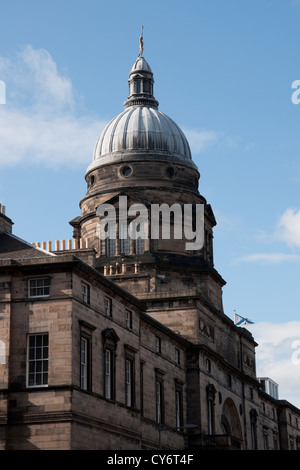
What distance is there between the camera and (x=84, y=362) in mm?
48188

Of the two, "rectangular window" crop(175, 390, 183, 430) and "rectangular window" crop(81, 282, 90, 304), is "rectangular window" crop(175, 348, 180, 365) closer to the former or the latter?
"rectangular window" crop(175, 390, 183, 430)

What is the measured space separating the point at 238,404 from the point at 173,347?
15363 mm

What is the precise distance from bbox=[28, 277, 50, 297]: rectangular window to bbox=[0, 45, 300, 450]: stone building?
50mm

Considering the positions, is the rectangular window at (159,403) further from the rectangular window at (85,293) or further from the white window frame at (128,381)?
the rectangular window at (85,293)

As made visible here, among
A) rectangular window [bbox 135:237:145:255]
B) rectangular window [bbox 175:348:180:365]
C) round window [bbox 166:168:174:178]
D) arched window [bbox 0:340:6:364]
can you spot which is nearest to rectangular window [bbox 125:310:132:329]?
rectangular window [bbox 175:348:180:365]

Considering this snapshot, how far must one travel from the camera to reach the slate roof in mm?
50094

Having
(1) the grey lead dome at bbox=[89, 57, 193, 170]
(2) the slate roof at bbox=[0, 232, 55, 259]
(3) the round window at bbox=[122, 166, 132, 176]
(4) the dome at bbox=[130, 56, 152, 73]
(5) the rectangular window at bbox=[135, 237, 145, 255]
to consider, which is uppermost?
(4) the dome at bbox=[130, 56, 152, 73]

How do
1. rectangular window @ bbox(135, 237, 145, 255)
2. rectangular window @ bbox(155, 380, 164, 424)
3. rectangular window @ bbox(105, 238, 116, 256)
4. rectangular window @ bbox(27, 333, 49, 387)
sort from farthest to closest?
rectangular window @ bbox(105, 238, 116, 256) → rectangular window @ bbox(135, 237, 145, 255) → rectangular window @ bbox(155, 380, 164, 424) → rectangular window @ bbox(27, 333, 49, 387)

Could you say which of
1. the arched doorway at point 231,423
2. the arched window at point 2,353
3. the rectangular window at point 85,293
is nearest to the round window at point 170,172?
the arched doorway at point 231,423

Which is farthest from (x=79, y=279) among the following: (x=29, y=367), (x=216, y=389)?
(x=216, y=389)

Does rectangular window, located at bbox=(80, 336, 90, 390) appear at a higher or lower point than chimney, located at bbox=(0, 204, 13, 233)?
lower

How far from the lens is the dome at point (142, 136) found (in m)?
81.7

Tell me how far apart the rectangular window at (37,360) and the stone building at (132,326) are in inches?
2.2
